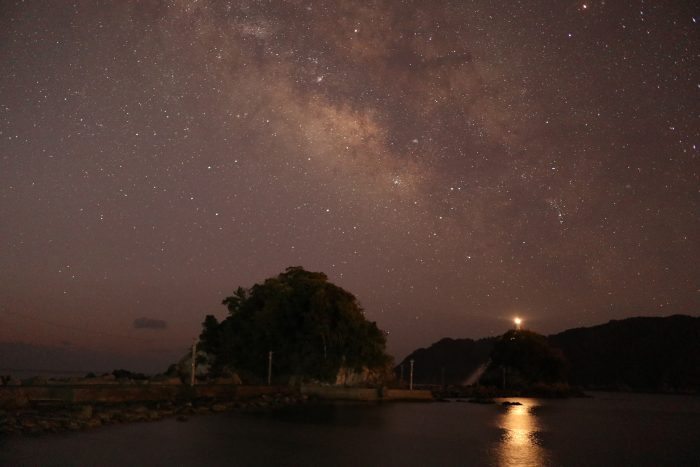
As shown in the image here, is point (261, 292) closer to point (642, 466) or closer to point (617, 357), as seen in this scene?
point (642, 466)

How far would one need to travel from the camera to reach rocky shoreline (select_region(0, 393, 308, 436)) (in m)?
18.2

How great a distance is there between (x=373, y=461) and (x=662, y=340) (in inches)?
5759

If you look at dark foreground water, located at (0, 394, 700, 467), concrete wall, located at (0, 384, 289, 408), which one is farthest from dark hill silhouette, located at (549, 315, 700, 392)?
concrete wall, located at (0, 384, 289, 408)

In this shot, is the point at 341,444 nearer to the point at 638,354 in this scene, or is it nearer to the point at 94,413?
the point at 94,413

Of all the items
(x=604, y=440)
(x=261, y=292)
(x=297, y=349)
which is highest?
(x=261, y=292)

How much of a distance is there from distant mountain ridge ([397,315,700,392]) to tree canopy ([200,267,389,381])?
84.8 m

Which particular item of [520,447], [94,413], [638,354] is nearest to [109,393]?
[94,413]

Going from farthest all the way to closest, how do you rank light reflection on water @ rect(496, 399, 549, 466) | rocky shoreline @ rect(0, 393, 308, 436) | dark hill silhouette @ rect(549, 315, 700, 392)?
dark hill silhouette @ rect(549, 315, 700, 392)
rocky shoreline @ rect(0, 393, 308, 436)
light reflection on water @ rect(496, 399, 549, 466)

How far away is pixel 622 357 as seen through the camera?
476 ft

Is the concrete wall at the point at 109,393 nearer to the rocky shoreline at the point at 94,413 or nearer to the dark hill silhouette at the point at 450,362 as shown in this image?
the rocky shoreline at the point at 94,413

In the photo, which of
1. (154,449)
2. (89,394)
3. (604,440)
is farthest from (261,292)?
(154,449)

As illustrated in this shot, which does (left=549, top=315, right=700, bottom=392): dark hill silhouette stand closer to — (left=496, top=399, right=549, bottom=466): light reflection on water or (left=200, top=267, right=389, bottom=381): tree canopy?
(left=200, top=267, right=389, bottom=381): tree canopy

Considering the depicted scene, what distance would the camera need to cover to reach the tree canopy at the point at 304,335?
44.4 meters

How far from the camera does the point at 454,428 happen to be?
2680cm
